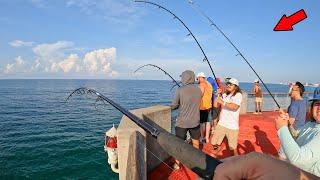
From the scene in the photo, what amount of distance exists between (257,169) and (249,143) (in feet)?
23.0

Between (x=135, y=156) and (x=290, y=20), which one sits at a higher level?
(x=290, y=20)

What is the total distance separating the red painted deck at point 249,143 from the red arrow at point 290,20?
3130 mm

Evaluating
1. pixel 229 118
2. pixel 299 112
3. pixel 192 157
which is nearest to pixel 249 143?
pixel 229 118

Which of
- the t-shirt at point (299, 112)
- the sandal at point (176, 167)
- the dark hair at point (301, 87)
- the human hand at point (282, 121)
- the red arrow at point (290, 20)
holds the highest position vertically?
the red arrow at point (290, 20)

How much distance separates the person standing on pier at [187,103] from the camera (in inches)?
221

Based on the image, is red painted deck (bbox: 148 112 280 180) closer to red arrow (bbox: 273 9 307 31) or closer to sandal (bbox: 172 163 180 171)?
sandal (bbox: 172 163 180 171)

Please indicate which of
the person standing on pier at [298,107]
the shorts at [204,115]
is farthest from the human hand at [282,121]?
the shorts at [204,115]

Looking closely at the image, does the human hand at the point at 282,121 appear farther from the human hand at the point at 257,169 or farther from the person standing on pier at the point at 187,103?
the person standing on pier at the point at 187,103

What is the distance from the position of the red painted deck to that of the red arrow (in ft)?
10.3

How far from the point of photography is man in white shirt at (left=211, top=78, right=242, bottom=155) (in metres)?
5.86

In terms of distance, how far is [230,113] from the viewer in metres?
6.09

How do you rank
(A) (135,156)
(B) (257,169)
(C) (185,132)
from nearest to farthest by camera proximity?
(B) (257,169) < (A) (135,156) < (C) (185,132)

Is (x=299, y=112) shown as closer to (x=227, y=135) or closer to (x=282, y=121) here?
(x=227, y=135)

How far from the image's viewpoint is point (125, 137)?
182 inches
